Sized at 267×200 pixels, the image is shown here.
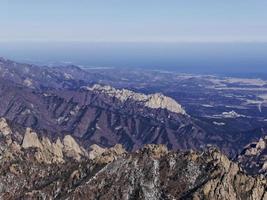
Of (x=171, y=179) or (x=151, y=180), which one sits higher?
(x=171, y=179)

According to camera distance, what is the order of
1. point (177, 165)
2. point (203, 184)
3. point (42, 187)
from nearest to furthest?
point (203, 184)
point (177, 165)
point (42, 187)

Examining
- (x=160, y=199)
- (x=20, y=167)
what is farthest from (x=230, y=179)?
(x=20, y=167)

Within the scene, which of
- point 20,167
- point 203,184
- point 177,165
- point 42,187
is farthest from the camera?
point 20,167

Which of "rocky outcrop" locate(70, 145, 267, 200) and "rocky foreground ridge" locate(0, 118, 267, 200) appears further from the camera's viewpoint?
"rocky foreground ridge" locate(0, 118, 267, 200)

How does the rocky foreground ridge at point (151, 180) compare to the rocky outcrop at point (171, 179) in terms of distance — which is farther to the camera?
the rocky foreground ridge at point (151, 180)

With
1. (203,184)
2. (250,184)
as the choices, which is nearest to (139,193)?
(203,184)

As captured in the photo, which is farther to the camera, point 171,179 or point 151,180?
point 151,180

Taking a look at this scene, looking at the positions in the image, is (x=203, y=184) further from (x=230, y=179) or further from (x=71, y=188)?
(x=71, y=188)

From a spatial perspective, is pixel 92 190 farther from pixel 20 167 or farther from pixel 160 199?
pixel 20 167

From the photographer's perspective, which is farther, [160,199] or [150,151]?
[150,151]

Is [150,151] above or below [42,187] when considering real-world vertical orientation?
above
